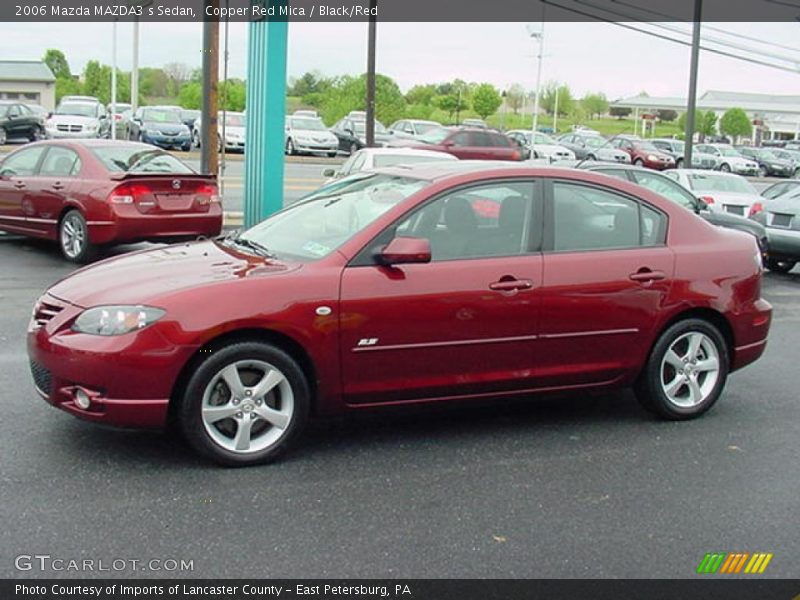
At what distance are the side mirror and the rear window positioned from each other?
7.38 metres

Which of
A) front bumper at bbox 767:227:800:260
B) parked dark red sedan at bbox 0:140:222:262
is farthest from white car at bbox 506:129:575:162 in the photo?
parked dark red sedan at bbox 0:140:222:262

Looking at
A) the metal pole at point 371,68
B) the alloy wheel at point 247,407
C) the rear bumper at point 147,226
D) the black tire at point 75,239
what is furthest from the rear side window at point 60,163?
the metal pole at point 371,68

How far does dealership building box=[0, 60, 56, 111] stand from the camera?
80.8 meters

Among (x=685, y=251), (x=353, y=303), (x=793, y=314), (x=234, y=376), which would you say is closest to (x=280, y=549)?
(x=234, y=376)

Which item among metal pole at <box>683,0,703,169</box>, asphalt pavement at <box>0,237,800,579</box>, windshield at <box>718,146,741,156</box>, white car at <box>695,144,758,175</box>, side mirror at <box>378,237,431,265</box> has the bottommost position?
asphalt pavement at <box>0,237,800,579</box>

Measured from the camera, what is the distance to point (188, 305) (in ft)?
16.2

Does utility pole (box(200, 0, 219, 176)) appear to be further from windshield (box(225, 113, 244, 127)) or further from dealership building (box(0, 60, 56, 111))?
dealership building (box(0, 60, 56, 111))

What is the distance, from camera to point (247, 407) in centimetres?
507

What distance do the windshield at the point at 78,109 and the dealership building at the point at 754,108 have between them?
71.4 meters

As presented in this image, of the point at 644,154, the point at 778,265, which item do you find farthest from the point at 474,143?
the point at 778,265

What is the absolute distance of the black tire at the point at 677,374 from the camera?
6129 mm

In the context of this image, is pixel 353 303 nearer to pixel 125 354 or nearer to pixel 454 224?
pixel 454 224

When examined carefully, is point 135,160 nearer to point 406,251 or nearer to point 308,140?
point 406,251

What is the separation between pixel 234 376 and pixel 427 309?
1.10 m
